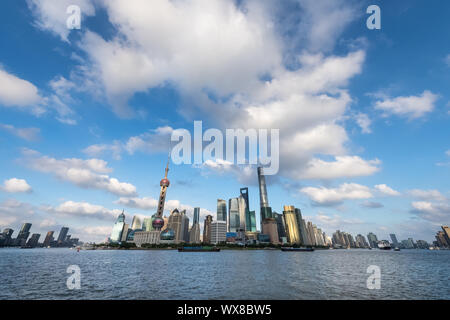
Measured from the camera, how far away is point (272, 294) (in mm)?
31609

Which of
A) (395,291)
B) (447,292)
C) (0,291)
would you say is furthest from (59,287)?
(447,292)
